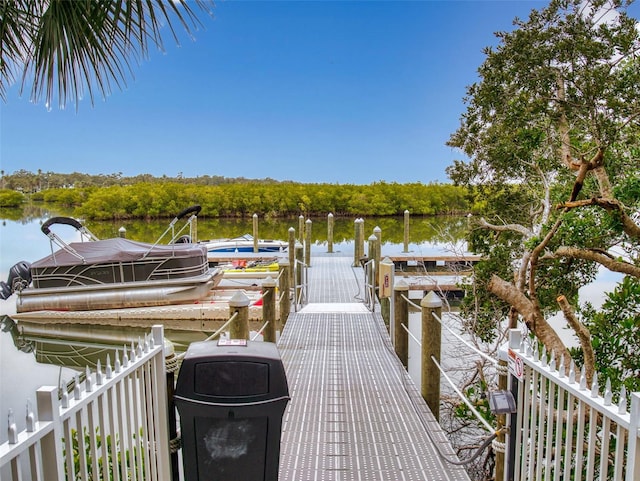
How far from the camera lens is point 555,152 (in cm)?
572

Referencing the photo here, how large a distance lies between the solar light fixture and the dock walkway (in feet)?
3.26

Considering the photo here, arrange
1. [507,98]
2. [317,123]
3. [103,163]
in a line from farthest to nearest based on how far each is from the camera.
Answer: [103,163], [317,123], [507,98]

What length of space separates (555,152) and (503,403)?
14.9 feet

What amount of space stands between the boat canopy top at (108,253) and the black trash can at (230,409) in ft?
36.0

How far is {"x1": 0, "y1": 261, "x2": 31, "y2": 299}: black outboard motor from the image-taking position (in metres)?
12.4

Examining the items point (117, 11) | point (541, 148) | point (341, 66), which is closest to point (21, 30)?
point (117, 11)

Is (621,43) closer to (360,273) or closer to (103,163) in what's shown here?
(360,273)

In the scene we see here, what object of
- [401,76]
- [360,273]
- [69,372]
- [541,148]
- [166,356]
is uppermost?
[401,76]

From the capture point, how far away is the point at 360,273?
12148 mm

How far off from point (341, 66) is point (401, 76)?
3.98m

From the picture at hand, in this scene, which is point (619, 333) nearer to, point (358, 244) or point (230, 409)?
point (230, 409)

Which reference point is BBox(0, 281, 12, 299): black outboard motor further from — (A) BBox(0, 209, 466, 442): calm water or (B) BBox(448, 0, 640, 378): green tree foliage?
(B) BBox(448, 0, 640, 378): green tree foliage

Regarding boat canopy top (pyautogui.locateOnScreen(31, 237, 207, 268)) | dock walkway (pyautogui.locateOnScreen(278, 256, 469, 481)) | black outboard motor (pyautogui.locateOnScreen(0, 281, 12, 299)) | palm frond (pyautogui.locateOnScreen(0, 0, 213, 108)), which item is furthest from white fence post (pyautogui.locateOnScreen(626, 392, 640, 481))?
black outboard motor (pyautogui.locateOnScreen(0, 281, 12, 299))

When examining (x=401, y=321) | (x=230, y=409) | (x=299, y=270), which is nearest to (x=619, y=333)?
(x=401, y=321)
